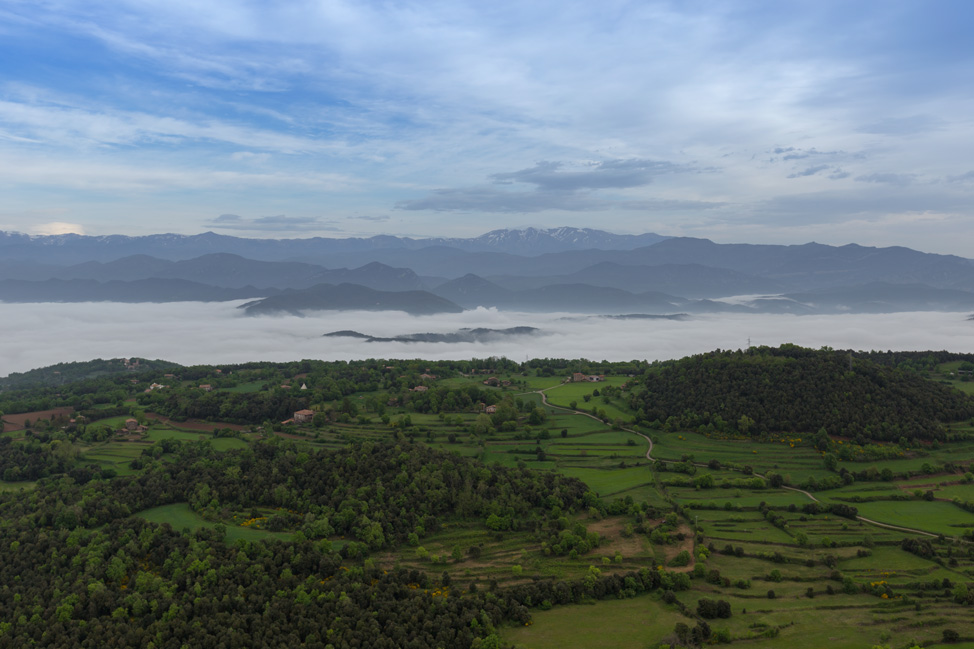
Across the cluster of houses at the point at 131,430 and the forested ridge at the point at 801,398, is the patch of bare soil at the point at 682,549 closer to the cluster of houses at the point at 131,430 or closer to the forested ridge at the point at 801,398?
the forested ridge at the point at 801,398

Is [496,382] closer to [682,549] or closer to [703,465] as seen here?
[703,465]

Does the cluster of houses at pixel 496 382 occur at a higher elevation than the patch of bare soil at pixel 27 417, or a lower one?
higher

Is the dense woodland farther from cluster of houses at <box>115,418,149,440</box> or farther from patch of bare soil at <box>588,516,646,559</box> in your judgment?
cluster of houses at <box>115,418,149,440</box>

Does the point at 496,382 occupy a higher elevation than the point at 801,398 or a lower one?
lower

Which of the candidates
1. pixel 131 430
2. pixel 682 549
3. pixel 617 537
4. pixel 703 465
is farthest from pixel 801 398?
pixel 131 430

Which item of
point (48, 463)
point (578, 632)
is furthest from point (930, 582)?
point (48, 463)

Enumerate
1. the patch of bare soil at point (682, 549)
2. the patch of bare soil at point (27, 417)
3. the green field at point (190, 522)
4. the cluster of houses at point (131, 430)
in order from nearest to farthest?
the patch of bare soil at point (682, 549)
the green field at point (190, 522)
the cluster of houses at point (131, 430)
the patch of bare soil at point (27, 417)

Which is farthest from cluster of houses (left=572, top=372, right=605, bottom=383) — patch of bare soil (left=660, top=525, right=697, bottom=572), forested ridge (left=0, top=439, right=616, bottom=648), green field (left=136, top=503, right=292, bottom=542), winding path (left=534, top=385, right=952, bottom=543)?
green field (left=136, top=503, right=292, bottom=542)

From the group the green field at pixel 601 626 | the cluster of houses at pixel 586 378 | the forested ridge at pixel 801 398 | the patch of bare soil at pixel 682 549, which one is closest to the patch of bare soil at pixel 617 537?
the patch of bare soil at pixel 682 549
